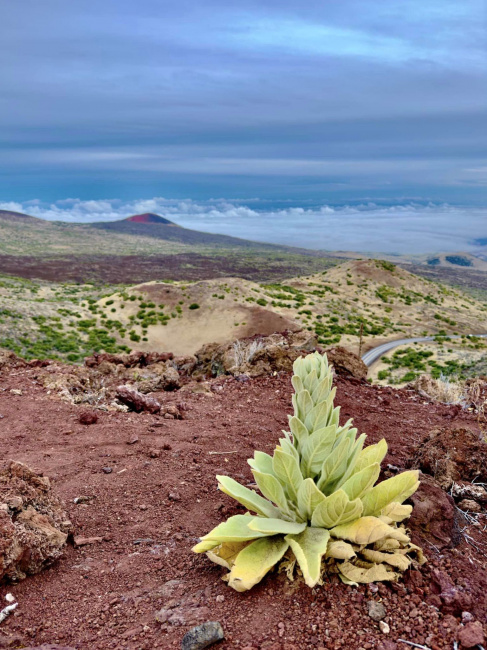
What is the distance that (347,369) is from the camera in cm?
866

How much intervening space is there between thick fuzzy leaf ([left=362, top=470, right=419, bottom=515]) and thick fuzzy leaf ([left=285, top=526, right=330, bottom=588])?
34 centimetres

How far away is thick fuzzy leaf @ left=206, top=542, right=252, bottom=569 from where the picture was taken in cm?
309

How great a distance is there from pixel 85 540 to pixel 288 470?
1536 mm

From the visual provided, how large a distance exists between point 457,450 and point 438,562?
1.69m

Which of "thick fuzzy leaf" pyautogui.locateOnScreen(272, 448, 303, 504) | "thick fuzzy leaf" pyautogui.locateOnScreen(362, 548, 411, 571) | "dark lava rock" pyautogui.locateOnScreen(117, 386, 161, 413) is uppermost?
"thick fuzzy leaf" pyautogui.locateOnScreen(272, 448, 303, 504)

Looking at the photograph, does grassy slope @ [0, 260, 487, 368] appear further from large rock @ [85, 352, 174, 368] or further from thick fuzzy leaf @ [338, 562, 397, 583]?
thick fuzzy leaf @ [338, 562, 397, 583]

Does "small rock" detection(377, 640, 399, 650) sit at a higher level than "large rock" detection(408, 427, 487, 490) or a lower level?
lower

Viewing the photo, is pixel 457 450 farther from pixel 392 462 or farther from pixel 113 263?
pixel 113 263

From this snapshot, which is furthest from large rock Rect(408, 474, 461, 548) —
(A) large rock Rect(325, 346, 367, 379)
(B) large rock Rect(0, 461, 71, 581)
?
(A) large rock Rect(325, 346, 367, 379)

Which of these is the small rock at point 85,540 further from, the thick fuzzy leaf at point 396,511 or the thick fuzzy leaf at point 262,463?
the thick fuzzy leaf at point 396,511

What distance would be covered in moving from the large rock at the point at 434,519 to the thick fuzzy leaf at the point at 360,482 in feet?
1.80

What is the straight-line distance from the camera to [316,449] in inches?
125

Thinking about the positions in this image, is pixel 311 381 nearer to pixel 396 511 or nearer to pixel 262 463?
pixel 262 463

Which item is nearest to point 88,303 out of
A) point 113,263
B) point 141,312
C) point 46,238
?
point 141,312
